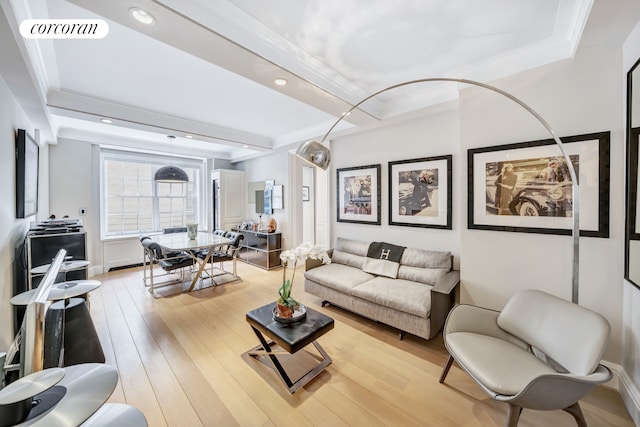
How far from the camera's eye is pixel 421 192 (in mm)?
3271

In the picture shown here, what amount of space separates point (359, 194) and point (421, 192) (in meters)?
0.97

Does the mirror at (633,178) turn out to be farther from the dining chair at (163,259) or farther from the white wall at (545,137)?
the dining chair at (163,259)

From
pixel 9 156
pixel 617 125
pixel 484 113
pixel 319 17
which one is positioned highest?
pixel 319 17

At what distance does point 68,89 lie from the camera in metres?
2.80

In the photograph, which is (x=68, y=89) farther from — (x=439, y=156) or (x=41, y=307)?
(x=439, y=156)

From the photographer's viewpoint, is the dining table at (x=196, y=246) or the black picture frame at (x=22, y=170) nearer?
the black picture frame at (x=22, y=170)

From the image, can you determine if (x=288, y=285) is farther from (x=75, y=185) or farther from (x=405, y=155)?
(x=75, y=185)

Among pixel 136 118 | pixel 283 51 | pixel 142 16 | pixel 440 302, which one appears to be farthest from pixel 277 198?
pixel 142 16

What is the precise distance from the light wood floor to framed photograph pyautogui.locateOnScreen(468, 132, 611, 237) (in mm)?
1314

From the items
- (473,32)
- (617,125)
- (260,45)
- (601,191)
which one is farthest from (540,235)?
(260,45)

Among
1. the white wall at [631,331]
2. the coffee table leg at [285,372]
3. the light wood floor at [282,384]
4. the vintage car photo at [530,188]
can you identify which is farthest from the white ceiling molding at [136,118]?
the white wall at [631,331]

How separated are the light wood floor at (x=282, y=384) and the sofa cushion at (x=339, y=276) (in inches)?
16.0

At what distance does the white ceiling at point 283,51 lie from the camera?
5.38 ft

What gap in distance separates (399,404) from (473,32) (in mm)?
2883
